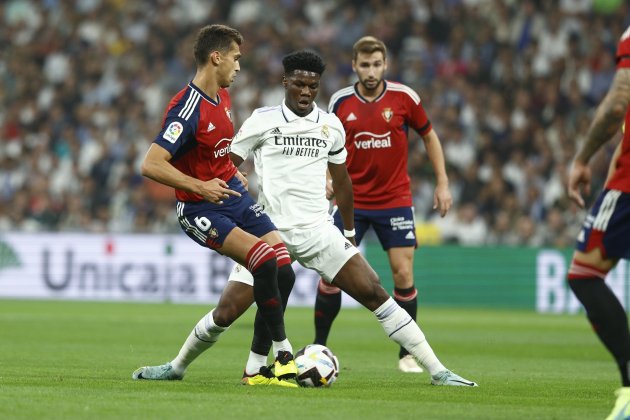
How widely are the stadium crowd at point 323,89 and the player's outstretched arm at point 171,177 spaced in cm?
1361

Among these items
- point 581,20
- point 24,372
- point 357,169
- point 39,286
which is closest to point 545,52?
point 581,20

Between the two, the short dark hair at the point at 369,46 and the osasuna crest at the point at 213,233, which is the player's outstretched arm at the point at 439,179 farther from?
the osasuna crest at the point at 213,233

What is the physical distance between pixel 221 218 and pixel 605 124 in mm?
3005

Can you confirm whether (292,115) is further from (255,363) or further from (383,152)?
(383,152)

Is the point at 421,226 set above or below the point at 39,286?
above

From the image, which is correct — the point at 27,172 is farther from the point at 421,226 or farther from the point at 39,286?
the point at 421,226

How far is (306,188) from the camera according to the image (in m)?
8.68

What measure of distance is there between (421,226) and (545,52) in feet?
15.1

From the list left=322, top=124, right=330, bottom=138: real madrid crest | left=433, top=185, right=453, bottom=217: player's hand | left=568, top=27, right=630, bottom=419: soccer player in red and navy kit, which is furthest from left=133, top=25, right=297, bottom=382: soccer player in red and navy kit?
left=568, top=27, right=630, bottom=419: soccer player in red and navy kit

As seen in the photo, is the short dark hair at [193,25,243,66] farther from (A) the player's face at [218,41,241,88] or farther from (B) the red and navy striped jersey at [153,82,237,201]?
(B) the red and navy striped jersey at [153,82,237,201]

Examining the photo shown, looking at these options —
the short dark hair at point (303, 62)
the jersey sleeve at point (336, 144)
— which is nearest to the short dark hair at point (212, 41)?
the short dark hair at point (303, 62)

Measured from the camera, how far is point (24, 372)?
9031 millimetres

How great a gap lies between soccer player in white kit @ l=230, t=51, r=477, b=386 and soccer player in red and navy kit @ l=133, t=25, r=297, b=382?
0.84ft

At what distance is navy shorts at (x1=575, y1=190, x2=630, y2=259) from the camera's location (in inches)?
243
